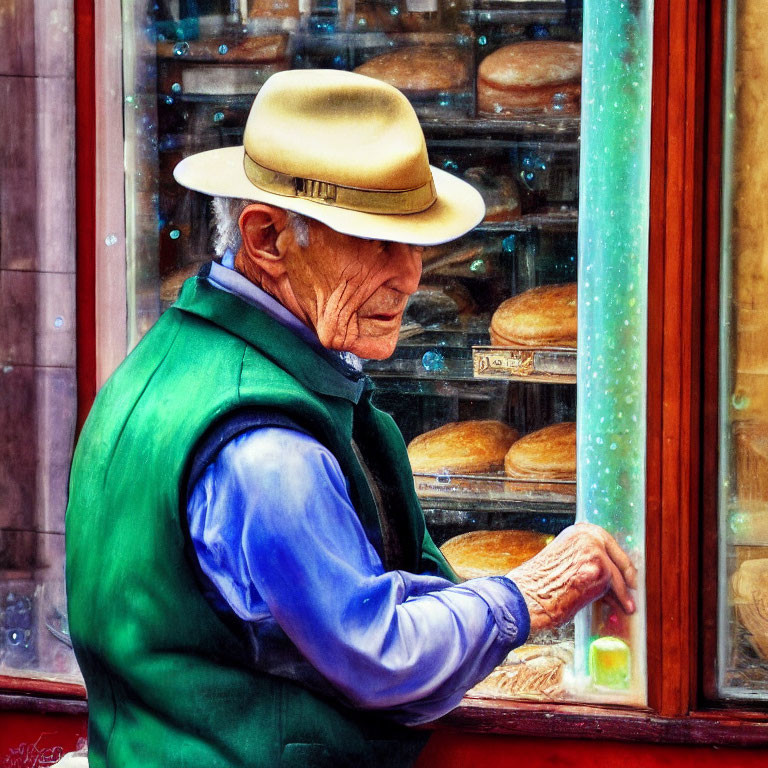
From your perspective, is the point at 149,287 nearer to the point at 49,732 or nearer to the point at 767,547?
the point at 49,732

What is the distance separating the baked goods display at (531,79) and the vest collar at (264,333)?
1190 mm

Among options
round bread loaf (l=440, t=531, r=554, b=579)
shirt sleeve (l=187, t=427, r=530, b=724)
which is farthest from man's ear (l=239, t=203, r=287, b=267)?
round bread loaf (l=440, t=531, r=554, b=579)

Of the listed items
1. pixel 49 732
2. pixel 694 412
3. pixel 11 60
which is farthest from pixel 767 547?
pixel 11 60

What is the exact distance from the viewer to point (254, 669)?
185 centimetres

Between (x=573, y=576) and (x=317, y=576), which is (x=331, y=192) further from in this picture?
Answer: (x=573, y=576)

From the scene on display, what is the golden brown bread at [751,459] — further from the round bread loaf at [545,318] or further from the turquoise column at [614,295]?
the round bread loaf at [545,318]

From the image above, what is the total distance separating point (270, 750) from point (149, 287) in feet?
4.64

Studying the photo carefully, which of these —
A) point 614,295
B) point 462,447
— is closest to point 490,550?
point 462,447

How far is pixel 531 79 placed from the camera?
278cm

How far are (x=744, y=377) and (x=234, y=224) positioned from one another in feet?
4.41

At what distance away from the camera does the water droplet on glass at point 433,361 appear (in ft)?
9.46

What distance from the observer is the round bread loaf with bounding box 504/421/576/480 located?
9.21 feet
